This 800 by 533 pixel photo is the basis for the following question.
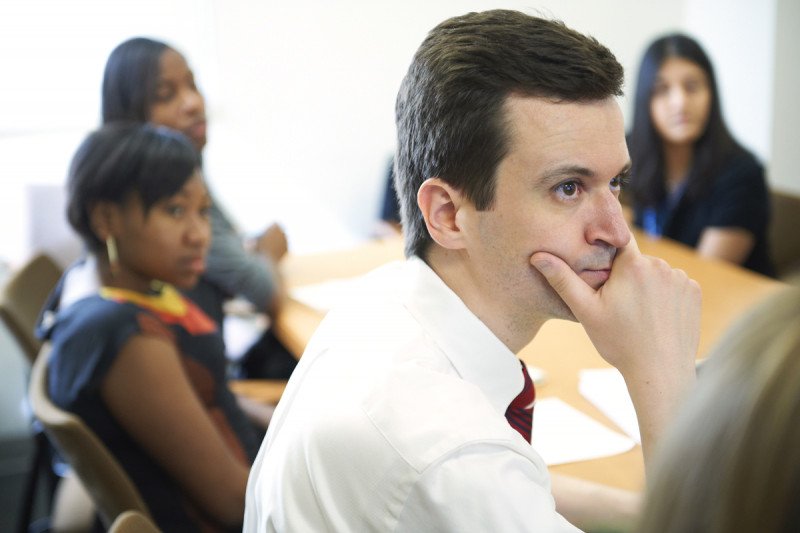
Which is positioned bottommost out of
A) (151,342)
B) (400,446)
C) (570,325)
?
(570,325)

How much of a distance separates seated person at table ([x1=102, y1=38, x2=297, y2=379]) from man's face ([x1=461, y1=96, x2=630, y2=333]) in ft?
4.40

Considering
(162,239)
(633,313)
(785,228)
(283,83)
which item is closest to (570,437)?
(633,313)

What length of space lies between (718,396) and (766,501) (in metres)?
0.07

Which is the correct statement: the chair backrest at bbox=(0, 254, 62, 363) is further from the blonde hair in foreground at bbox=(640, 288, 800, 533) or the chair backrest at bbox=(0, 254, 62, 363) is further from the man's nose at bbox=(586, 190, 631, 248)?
the blonde hair in foreground at bbox=(640, 288, 800, 533)

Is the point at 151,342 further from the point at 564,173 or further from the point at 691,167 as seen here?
the point at 691,167

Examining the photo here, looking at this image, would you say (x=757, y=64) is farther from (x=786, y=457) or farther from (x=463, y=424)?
(x=786, y=457)

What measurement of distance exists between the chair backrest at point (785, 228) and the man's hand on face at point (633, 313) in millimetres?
2366

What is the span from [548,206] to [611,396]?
0.71m

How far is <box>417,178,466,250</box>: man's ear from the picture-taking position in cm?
118

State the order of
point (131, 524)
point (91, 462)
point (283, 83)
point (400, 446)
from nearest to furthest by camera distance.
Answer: point (400, 446)
point (131, 524)
point (91, 462)
point (283, 83)

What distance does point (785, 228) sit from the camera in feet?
10.9

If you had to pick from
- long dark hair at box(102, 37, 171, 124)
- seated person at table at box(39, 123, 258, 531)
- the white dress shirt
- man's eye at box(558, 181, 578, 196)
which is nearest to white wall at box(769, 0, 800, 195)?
long dark hair at box(102, 37, 171, 124)

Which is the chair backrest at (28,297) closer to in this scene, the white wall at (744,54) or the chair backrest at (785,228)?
the chair backrest at (785,228)

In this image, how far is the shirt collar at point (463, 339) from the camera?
1104 millimetres
